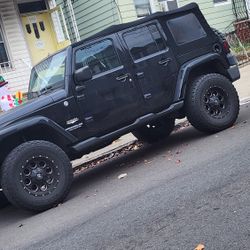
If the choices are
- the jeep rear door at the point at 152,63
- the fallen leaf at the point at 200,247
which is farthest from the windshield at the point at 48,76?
the fallen leaf at the point at 200,247

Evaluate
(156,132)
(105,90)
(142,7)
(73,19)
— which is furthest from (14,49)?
(105,90)

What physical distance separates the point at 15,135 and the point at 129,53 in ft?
7.10

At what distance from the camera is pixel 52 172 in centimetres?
627

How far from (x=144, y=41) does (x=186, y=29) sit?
2.79ft

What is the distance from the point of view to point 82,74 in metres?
6.63

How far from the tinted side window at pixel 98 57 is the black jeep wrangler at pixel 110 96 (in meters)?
0.01

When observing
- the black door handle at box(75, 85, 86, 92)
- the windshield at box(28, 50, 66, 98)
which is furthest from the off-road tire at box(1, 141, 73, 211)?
the windshield at box(28, 50, 66, 98)

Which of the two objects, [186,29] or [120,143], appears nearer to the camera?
[186,29]

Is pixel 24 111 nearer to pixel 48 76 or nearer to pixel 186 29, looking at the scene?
pixel 48 76

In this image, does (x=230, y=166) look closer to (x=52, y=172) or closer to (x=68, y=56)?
(x=52, y=172)

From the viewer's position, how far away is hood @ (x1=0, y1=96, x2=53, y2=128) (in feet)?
20.3

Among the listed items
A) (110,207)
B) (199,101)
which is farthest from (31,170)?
(199,101)

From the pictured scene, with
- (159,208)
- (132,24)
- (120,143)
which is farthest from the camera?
(120,143)

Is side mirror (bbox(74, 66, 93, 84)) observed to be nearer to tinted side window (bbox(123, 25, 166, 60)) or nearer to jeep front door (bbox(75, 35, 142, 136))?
jeep front door (bbox(75, 35, 142, 136))
